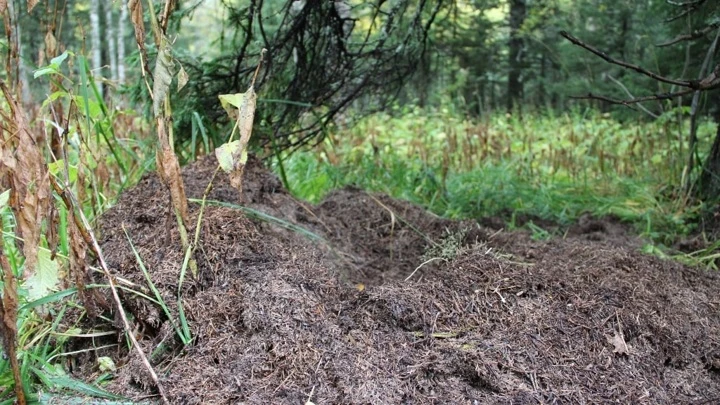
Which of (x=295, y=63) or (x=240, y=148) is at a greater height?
(x=295, y=63)

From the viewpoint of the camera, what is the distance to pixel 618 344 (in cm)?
200

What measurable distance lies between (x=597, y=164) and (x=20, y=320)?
497 cm

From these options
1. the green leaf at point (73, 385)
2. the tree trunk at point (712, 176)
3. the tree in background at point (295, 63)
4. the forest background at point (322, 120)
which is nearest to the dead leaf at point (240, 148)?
the forest background at point (322, 120)

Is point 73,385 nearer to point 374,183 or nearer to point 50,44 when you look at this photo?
point 50,44

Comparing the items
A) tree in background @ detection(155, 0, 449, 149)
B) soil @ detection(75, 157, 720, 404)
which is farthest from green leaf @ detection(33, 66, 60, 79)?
tree in background @ detection(155, 0, 449, 149)

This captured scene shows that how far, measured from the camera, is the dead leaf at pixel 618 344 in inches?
78.0

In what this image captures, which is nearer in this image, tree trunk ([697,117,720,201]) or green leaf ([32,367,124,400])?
green leaf ([32,367,124,400])

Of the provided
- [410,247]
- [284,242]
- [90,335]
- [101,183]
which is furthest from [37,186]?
[410,247]

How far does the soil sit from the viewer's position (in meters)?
1.81

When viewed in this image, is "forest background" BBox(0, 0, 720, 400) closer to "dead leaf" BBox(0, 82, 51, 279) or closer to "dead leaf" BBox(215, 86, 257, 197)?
"dead leaf" BBox(0, 82, 51, 279)

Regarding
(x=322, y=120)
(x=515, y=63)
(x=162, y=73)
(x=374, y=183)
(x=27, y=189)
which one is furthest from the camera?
(x=515, y=63)

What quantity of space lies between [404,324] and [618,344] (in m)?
0.73

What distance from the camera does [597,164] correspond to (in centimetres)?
556

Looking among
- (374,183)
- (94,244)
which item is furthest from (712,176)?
(94,244)
